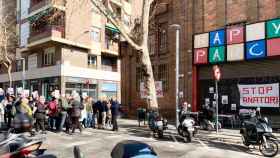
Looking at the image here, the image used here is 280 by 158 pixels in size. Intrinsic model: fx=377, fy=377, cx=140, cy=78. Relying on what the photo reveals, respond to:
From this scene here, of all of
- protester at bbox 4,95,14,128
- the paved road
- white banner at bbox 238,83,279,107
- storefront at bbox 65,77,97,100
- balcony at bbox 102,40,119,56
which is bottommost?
the paved road

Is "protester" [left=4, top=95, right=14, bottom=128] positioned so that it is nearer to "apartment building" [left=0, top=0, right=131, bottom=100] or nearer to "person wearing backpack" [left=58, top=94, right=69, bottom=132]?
"person wearing backpack" [left=58, top=94, right=69, bottom=132]

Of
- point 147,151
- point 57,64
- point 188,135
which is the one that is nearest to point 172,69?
point 188,135

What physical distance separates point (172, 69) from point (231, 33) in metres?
5.02

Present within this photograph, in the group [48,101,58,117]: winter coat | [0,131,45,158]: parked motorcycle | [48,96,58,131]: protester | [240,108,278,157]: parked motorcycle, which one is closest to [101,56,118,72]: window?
[48,96,58,131]: protester

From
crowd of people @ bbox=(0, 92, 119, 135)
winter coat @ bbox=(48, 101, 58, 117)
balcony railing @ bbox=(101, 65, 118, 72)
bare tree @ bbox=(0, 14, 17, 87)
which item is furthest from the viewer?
balcony railing @ bbox=(101, 65, 118, 72)

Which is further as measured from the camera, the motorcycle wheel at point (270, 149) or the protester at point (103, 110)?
the protester at point (103, 110)

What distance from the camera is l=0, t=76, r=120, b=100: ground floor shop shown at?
3597 centimetres

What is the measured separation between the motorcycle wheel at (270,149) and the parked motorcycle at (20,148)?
6980 mm

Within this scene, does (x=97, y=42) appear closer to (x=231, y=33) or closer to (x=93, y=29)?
(x=93, y=29)

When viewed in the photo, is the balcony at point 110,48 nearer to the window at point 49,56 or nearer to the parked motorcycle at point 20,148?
the window at point 49,56

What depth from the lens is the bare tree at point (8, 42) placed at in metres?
38.0

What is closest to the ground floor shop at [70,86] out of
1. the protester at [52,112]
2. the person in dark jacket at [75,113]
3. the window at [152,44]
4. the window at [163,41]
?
the window at [152,44]

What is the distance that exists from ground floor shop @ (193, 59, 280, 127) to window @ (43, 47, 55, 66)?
20192 mm

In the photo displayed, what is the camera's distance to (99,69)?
136ft
